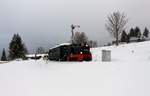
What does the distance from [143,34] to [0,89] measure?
14515 centimetres

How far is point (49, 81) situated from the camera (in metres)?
18.2

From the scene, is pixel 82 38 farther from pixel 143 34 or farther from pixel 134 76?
pixel 134 76

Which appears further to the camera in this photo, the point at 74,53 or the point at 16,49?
the point at 16,49

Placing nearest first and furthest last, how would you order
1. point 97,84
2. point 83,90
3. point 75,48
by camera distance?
point 83,90 < point 97,84 < point 75,48

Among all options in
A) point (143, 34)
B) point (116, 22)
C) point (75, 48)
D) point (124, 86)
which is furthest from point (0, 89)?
point (143, 34)

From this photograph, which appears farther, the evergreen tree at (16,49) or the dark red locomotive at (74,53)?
the evergreen tree at (16,49)

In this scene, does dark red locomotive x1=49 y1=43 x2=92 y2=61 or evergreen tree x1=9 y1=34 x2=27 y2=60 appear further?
evergreen tree x1=9 y1=34 x2=27 y2=60

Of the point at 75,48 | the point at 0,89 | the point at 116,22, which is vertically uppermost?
the point at 116,22

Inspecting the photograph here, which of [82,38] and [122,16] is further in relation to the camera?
[82,38]

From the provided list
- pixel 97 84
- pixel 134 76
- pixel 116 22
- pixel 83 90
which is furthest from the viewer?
pixel 116 22

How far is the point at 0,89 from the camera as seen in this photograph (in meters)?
16.6

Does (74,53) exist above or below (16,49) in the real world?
below

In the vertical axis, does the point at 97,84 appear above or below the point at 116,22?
below

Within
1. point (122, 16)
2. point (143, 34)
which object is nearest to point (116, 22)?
point (122, 16)
